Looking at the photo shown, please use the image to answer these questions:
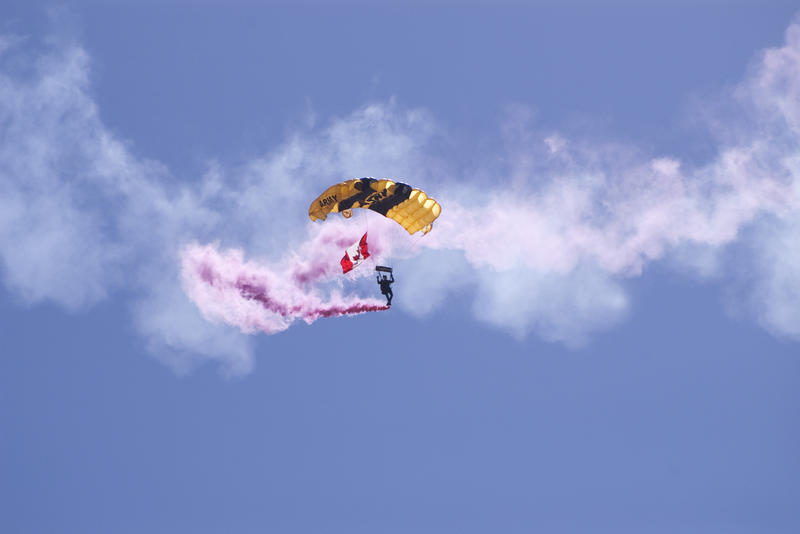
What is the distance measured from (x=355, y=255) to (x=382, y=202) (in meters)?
4.68

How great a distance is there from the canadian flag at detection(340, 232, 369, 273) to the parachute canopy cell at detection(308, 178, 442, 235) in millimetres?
2707

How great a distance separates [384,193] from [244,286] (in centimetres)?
1271

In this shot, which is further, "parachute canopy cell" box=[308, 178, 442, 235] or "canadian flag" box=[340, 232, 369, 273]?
"canadian flag" box=[340, 232, 369, 273]

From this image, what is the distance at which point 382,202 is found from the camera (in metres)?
62.5

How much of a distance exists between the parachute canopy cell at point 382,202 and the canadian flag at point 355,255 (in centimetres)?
271

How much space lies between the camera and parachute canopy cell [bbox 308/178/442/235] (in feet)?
202

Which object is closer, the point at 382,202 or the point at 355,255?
the point at 382,202

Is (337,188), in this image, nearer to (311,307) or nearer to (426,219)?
(426,219)

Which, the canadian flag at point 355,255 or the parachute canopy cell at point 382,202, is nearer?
the parachute canopy cell at point 382,202

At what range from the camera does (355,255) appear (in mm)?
65938

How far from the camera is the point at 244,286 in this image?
69812 millimetres

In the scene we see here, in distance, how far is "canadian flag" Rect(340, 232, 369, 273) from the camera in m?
65.8

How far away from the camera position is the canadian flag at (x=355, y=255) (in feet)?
216

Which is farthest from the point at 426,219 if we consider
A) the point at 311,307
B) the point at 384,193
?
the point at 311,307
